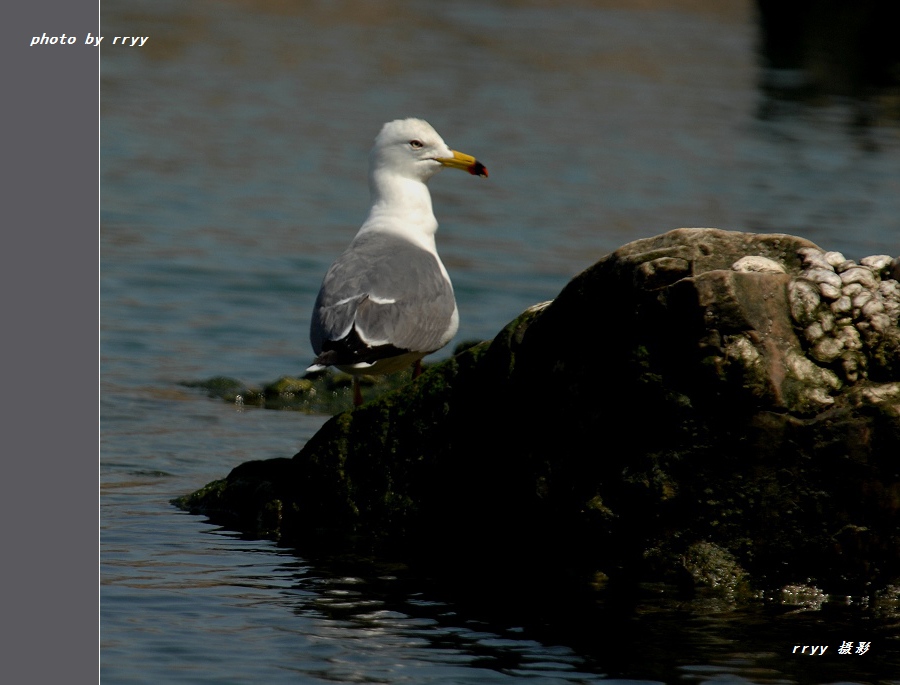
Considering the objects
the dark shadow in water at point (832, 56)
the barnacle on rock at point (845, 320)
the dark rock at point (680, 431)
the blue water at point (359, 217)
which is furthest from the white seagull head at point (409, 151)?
the dark shadow in water at point (832, 56)

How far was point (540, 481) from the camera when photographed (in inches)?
236

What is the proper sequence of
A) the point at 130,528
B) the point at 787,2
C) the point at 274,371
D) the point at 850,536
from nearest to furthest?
the point at 850,536, the point at 130,528, the point at 274,371, the point at 787,2

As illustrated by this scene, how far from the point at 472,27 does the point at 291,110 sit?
1123cm

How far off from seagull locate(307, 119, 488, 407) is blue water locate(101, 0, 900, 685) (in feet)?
3.61

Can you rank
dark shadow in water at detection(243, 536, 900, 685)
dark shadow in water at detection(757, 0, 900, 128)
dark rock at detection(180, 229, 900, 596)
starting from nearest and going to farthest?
dark shadow in water at detection(243, 536, 900, 685)
dark rock at detection(180, 229, 900, 596)
dark shadow in water at detection(757, 0, 900, 128)

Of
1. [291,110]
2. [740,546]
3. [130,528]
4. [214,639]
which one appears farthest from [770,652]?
[291,110]

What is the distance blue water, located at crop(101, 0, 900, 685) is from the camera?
5.38m

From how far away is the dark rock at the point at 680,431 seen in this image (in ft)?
18.2

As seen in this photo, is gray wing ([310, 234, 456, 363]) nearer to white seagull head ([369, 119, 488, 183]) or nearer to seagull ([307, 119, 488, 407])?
seagull ([307, 119, 488, 407])

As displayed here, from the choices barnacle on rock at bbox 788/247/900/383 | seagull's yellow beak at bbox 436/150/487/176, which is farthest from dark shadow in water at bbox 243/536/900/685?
seagull's yellow beak at bbox 436/150/487/176

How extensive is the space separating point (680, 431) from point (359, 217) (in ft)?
35.0

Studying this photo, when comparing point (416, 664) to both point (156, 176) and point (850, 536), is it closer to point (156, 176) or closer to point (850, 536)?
point (850, 536)

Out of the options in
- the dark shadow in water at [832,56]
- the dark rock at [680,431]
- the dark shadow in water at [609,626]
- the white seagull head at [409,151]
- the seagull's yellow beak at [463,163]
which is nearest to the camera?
the dark shadow in water at [609,626]

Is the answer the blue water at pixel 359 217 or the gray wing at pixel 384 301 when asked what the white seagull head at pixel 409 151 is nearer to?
the gray wing at pixel 384 301
